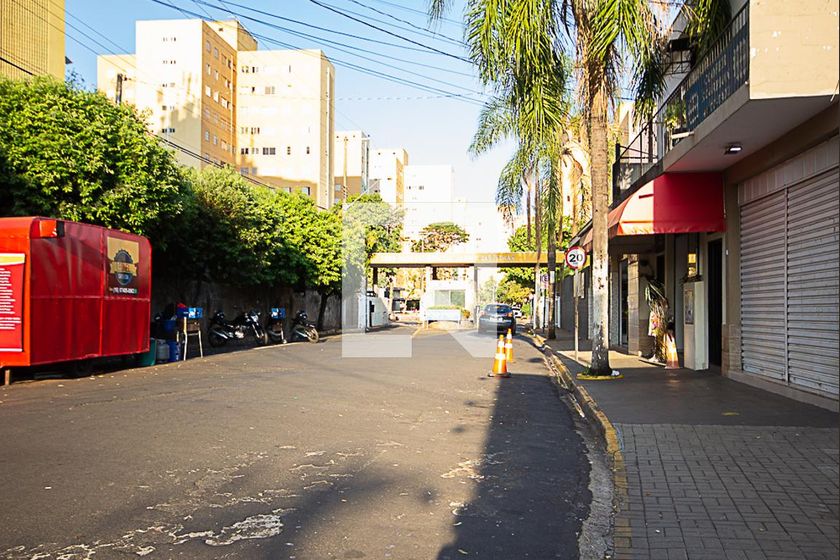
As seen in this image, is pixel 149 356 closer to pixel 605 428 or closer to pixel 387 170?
A: pixel 605 428

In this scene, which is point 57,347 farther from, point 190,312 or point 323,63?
point 323,63

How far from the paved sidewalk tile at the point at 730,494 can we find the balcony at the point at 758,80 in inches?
160

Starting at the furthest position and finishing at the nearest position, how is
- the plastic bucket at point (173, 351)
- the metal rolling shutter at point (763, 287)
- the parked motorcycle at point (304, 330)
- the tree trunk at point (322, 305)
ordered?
1. the tree trunk at point (322, 305)
2. the parked motorcycle at point (304, 330)
3. the plastic bucket at point (173, 351)
4. the metal rolling shutter at point (763, 287)

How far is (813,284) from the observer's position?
10305 millimetres

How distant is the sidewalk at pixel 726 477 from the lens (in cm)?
488

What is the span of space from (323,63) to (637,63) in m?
58.1

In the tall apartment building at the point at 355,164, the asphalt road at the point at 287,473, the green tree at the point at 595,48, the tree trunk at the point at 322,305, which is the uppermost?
the tall apartment building at the point at 355,164

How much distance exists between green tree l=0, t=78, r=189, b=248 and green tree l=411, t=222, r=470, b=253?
2835 inches

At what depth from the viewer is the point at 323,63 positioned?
221ft

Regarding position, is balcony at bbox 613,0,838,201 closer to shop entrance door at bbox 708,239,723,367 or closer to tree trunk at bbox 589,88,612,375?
tree trunk at bbox 589,88,612,375

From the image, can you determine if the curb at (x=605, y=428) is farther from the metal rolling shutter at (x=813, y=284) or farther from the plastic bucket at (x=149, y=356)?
the plastic bucket at (x=149, y=356)

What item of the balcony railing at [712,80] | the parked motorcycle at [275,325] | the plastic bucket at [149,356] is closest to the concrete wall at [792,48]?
the balcony railing at [712,80]

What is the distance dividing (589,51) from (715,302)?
5800mm

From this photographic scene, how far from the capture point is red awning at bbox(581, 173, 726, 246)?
Result: 13.7 meters
